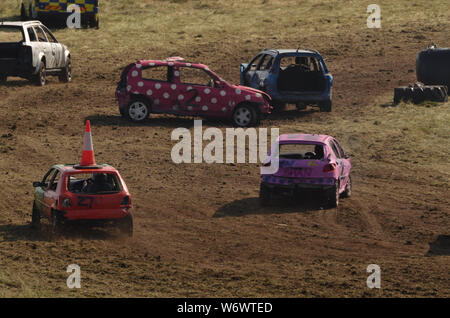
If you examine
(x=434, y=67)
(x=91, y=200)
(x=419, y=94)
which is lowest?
(x=419, y=94)

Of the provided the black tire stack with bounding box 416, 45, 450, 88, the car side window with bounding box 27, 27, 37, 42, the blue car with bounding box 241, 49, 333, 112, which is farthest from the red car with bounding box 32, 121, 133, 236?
the black tire stack with bounding box 416, 45, 450, 88

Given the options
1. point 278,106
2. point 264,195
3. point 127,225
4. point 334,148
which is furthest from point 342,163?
point 278,106

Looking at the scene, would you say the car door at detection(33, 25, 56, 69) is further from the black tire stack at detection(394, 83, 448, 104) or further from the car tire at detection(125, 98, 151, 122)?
the black tire stack at detection(394, 83, 448, 104)

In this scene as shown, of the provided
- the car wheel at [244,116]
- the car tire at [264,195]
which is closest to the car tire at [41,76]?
the car wheel at [244,116]

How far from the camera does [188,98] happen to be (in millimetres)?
24078

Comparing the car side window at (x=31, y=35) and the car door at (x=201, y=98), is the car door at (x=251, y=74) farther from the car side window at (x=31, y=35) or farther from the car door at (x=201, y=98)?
the car side window at (x=31, y=35)

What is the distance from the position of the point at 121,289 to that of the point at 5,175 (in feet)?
27.3

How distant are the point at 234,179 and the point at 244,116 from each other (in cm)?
496

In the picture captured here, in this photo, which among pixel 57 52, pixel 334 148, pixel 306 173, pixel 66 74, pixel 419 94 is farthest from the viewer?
pixel 66 74

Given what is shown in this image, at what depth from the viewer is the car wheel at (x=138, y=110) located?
78.9 feet

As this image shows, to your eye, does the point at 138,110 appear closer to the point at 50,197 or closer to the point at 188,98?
the point at 188,98

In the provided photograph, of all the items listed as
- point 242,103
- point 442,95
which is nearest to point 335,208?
point 242,103

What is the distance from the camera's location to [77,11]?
35.6 metres

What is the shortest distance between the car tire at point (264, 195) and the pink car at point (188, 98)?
7.34 meters
